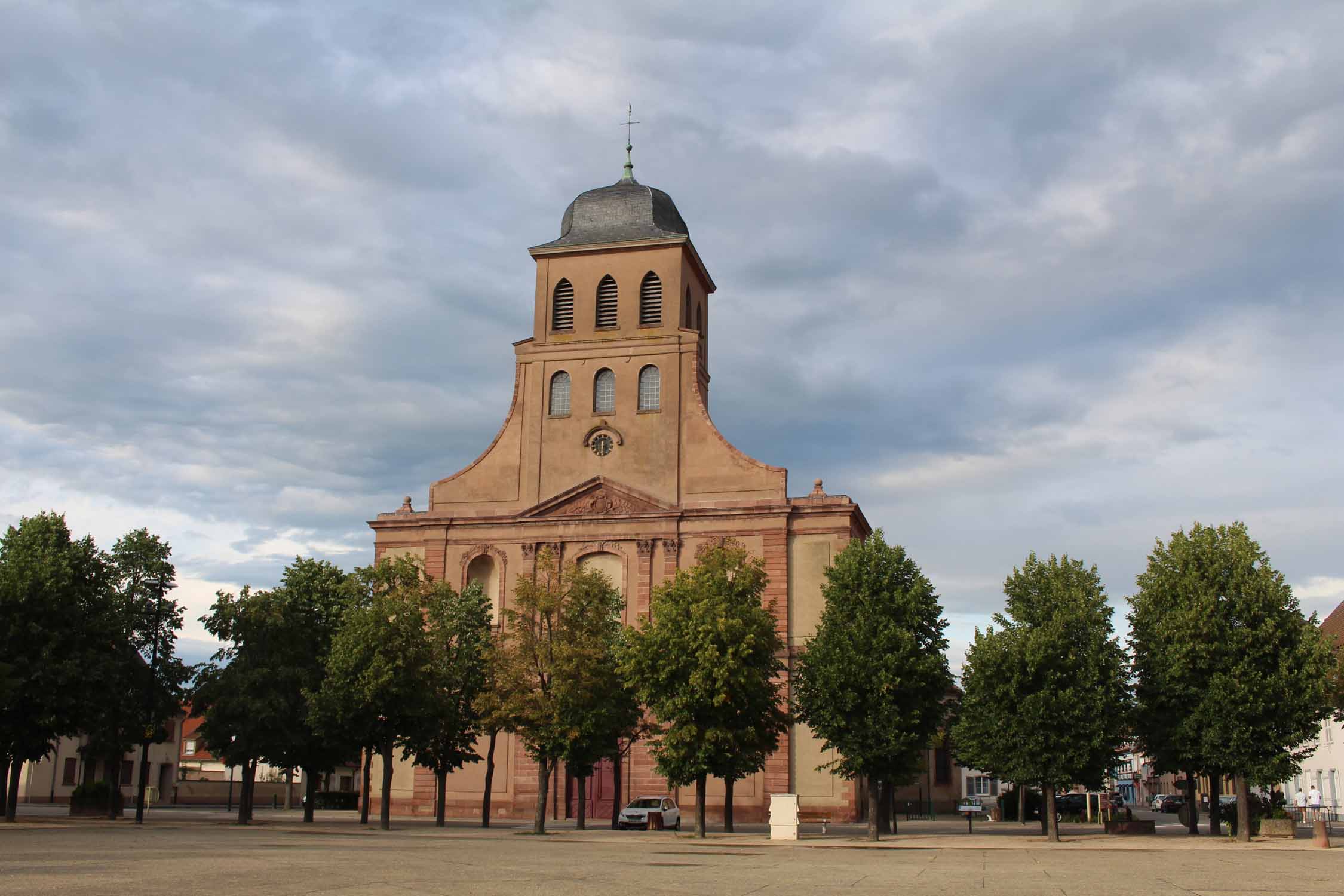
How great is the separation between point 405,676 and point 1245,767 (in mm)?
25618

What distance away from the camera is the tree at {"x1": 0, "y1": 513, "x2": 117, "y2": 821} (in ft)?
126

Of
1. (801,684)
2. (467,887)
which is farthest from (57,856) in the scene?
(801,684)

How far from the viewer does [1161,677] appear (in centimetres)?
3803

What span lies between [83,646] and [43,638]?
1541 mm

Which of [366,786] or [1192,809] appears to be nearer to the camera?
[1192,809]

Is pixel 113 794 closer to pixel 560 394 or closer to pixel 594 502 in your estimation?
pixel 594 502

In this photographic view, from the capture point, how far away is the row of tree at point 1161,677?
3512cm

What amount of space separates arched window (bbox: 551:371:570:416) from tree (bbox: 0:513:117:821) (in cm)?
2072

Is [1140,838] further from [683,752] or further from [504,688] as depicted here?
[504,688]

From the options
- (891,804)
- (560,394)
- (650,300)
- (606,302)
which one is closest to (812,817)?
(891,804)

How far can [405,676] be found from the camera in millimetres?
40000

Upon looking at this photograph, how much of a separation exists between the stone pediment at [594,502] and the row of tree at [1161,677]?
1750 cm

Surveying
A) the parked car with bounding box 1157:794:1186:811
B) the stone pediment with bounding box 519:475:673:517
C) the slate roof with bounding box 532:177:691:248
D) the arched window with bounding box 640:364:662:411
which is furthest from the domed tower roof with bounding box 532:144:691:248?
the parked car with bounding box 1157:794:1186:811

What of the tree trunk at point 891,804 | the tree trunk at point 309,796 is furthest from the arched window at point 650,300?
the tree trunk at point 309,796
